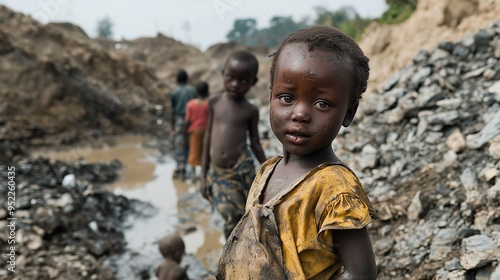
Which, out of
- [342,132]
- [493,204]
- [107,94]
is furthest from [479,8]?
[107,94]

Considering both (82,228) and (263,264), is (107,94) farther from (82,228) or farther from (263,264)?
(263,264)

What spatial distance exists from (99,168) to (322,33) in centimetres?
618

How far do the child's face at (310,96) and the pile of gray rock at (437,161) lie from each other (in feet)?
4.93

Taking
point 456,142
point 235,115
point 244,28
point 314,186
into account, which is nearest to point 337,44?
point 314,186

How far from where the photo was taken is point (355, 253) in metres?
1.10

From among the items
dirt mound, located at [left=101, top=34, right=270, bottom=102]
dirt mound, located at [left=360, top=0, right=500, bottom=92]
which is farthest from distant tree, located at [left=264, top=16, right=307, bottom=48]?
dirt mound, located at [left=360, top=0, right=500, bottom=92]

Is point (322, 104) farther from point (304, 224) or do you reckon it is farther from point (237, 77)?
point (237, 77)

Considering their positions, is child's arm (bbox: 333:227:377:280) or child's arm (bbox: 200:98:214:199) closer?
child's arm (bbox: 333:227:377:280)

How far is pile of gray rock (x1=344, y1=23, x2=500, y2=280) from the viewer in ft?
8.37

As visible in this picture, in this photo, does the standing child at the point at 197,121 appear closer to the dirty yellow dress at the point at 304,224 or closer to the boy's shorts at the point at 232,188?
the boy's shorts at the point at 232,188

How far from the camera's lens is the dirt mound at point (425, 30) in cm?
647

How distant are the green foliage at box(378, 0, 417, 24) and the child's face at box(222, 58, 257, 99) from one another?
25.8ft

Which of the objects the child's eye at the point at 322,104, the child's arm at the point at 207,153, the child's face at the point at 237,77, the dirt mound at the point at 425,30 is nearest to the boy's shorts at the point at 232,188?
the child's arm at the point at 207,153

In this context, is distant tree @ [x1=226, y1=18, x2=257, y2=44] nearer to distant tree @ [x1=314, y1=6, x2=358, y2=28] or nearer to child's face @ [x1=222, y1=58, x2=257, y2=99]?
distant tree @ [x1=314, y1=6, x2=358, y2=28]
